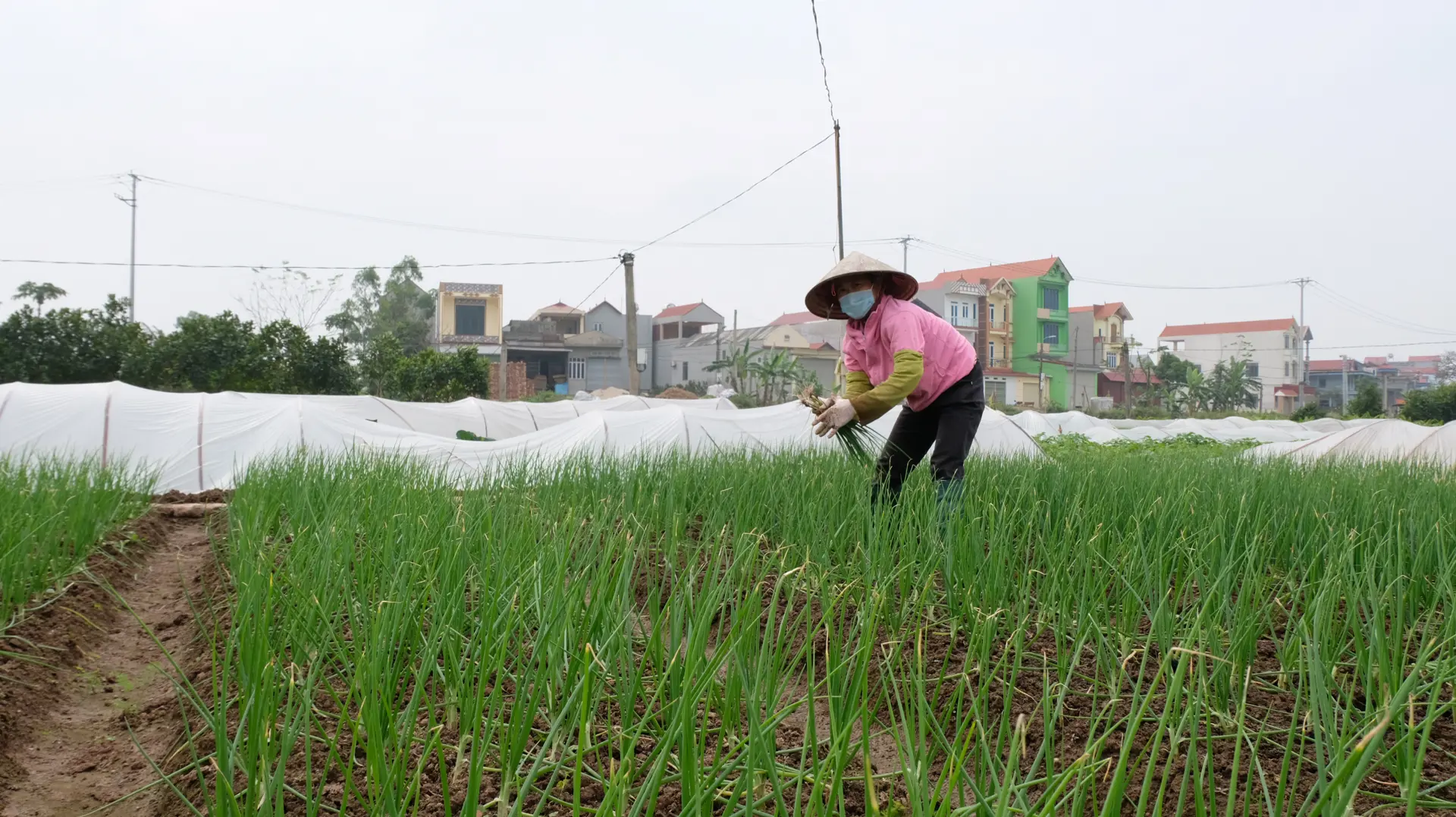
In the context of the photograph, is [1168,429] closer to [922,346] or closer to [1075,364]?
[922,346]

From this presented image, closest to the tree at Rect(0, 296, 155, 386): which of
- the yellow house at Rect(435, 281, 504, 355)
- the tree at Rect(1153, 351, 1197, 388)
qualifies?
the yellow house at Rect(435, 281, 504, 355)

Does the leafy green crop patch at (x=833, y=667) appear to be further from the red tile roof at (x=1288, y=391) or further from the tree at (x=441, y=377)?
the red tile roof at (x=1288, y=391)

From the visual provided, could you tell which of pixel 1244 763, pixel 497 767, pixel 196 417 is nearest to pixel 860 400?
pixel 1244 763

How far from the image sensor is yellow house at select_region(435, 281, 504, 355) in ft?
114

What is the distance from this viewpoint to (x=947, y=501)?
3170 millimetres

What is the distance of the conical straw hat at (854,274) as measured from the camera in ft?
11.6

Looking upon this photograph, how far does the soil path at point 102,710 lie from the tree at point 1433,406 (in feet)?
83.4

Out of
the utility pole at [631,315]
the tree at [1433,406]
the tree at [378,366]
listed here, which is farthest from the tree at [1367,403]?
the tree at [378,366]

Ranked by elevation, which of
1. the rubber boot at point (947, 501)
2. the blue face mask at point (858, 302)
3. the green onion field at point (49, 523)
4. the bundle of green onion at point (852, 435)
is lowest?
Answer: the green onion field at point (49, 523)

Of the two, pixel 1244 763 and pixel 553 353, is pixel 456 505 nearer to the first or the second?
pixel 1244 763

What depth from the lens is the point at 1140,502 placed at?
321cm

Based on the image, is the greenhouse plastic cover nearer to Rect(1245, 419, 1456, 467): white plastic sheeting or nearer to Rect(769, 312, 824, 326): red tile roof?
Rect(1245, 419, 1456, 467): white plastic sheeting

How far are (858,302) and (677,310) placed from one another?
127 feet

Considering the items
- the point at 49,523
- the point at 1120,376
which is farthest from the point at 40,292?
the point at 1120,376
